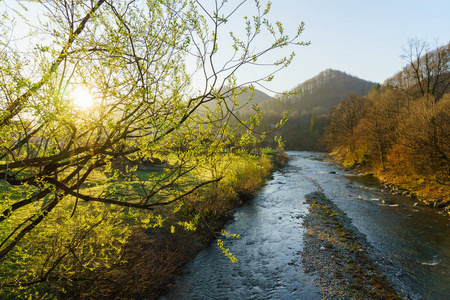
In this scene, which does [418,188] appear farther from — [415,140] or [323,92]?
[323,92]

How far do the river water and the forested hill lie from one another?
55.2m

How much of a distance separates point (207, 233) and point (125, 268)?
13.0ft

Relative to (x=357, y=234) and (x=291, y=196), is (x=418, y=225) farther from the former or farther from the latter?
(x=291, y=196)

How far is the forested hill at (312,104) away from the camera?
74000 mm

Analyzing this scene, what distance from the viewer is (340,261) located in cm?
706

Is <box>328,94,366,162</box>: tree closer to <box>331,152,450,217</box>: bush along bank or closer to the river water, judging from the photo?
<box>331,152,450,217</box>: bush along bank

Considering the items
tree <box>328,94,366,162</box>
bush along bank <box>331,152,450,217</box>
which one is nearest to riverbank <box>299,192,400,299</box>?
bush along bank <box>331,152,450,217</box>

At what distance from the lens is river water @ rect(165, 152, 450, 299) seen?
5.81 metres

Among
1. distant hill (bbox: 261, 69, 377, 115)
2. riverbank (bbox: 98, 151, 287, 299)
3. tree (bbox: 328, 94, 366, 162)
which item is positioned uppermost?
distant hill (bbox: 261, 69, 377, 115)

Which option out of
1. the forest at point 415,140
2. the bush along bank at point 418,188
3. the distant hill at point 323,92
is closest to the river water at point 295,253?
the bush along bank at point 418,188

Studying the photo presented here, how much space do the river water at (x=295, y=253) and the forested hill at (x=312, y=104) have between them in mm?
55197

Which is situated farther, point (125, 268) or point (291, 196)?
point (291, 196)

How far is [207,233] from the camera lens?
8.52m

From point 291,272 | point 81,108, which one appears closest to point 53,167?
point 81,108
